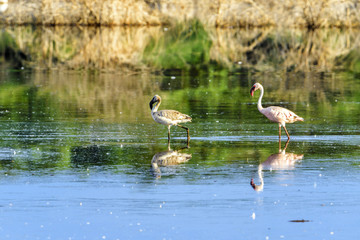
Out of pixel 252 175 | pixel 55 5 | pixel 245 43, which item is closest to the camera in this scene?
pixel 252 175

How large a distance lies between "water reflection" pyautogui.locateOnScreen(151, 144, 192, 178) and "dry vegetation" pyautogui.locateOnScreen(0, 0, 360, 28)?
3860 cm

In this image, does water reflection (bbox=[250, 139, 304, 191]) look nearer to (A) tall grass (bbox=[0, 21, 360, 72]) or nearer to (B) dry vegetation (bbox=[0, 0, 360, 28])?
(A) tall grass (bbox=[0, 21, 360, 72])

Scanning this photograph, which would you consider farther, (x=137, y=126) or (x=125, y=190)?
(x=137, y=126)

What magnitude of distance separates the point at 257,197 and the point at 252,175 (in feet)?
4.17

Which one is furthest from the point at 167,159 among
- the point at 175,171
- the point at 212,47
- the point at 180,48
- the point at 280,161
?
the point at 212,47

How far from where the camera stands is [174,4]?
54.8 metres

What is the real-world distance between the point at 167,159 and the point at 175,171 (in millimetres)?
944

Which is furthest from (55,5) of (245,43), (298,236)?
(298,236)

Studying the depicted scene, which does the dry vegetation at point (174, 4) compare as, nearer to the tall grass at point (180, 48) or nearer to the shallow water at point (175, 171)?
the tall grass at point (180, 48)

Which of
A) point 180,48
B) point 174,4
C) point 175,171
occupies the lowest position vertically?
point 180,48

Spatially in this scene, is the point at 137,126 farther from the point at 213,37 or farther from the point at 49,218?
the point at 213,37

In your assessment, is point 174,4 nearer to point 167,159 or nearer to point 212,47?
point 212,47

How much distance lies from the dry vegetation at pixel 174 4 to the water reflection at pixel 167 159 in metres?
38.6

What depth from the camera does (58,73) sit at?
2697cm
